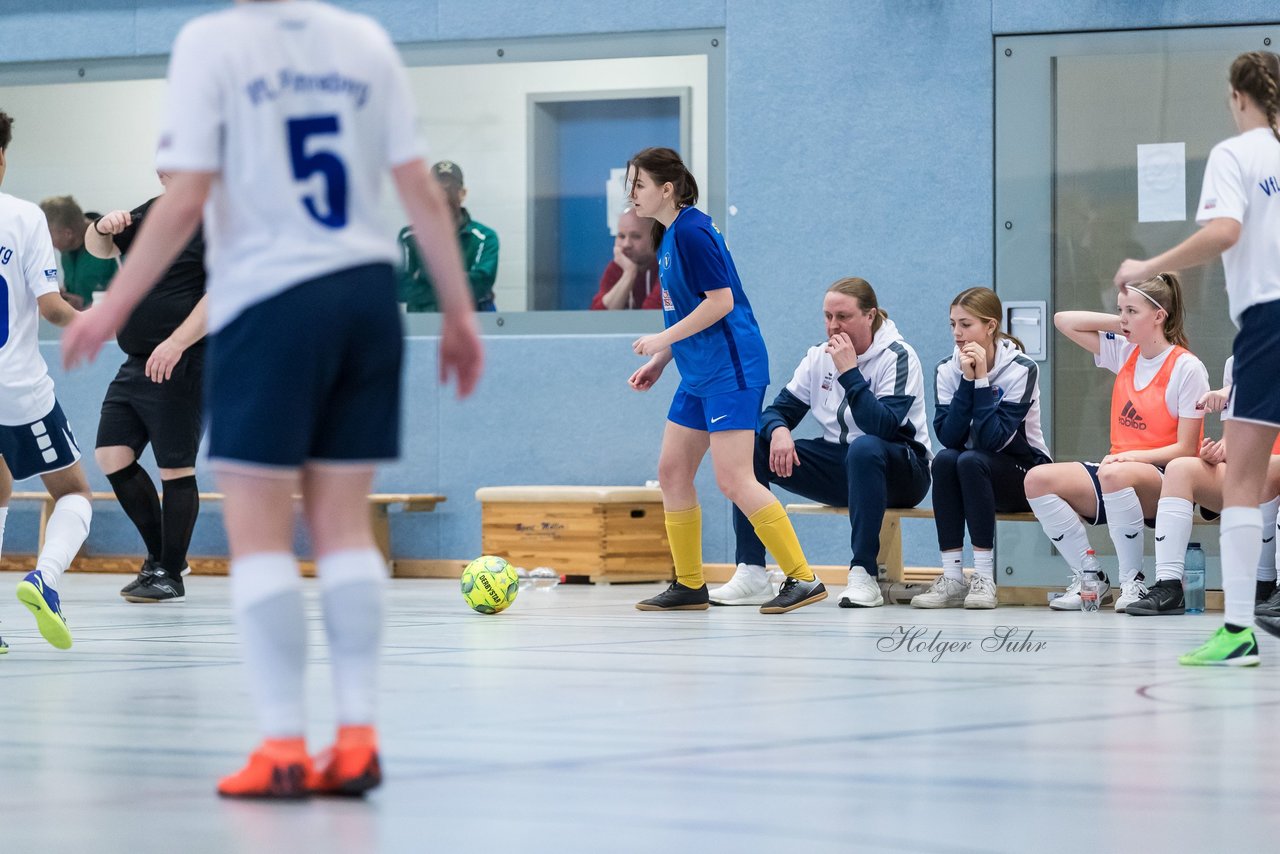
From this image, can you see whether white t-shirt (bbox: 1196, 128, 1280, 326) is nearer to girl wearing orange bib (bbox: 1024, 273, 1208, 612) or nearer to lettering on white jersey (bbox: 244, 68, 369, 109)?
girl wearing orange bib (bbox: 1024, 273, 1208, 612)

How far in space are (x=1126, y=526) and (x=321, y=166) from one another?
16.2ft

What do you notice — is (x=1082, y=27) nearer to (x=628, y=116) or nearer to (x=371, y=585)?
(x=628, y=116)

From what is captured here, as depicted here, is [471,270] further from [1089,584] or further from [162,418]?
[1089,584]

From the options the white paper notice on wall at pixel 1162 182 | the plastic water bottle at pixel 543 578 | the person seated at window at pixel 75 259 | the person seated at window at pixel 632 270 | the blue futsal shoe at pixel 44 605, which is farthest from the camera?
the person seated at window at pixel 75 259

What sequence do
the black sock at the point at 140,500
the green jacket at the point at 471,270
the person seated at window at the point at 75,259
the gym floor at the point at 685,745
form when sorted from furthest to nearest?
the person seated at window at the point at 75,259, the green jacket at the point at 471,270, the black sock at the point at 140,500, the gym floor at the point at 685,745

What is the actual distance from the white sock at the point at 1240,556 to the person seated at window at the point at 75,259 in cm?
765

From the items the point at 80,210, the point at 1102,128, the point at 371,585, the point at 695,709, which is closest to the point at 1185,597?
the point at 1102,128

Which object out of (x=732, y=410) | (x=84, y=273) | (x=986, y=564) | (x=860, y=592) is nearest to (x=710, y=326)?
(x=732, y=410)

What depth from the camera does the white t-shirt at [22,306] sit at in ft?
16.1

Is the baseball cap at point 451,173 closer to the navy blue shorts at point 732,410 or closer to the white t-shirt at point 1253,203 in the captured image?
the navy blue shorts at point 732,410

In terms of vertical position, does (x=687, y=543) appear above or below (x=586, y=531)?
above

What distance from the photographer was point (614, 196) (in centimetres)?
956

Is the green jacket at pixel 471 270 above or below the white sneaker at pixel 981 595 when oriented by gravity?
above

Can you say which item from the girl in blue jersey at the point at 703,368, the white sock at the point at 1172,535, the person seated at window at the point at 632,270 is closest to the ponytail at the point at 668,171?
the girl in blue jersey at the point at 703,368
